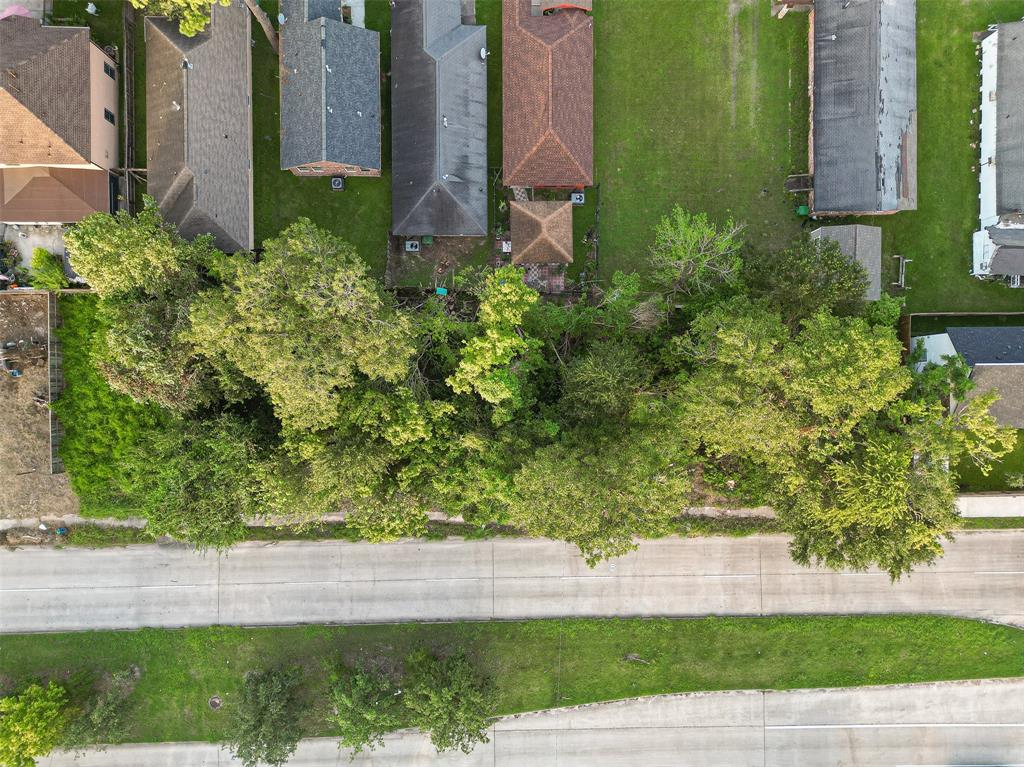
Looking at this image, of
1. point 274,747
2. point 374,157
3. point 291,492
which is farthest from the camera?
point 374,157

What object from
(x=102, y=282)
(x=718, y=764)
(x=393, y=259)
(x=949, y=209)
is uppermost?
(x=949, y=209)

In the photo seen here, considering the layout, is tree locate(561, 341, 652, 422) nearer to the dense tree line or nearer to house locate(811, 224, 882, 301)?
the dense tree line

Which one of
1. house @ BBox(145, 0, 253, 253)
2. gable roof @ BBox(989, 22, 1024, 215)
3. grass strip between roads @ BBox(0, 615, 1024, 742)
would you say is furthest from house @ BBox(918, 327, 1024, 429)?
house @ BBox(145, 0, 253, 253)

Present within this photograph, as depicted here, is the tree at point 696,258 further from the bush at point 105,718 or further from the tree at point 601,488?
the bush at point 105,718

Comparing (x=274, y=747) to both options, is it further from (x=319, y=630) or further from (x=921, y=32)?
(x=921, y=32)

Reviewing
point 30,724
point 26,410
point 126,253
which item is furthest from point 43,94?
point 30,724

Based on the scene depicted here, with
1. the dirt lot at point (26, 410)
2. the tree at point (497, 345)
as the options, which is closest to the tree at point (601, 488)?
the tree at point (497, 345)

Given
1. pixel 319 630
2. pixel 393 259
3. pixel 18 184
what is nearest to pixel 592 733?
pixel 319 630
